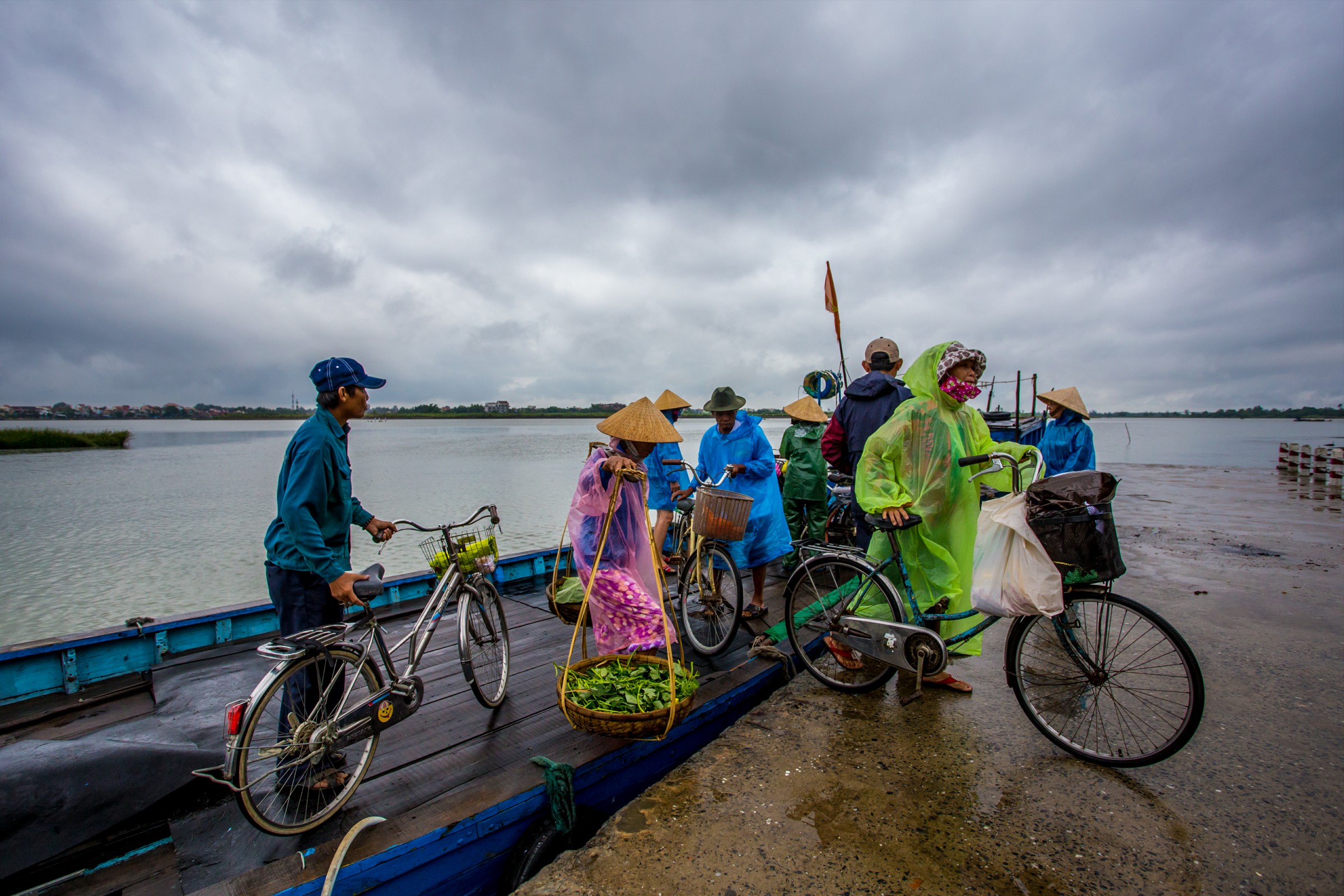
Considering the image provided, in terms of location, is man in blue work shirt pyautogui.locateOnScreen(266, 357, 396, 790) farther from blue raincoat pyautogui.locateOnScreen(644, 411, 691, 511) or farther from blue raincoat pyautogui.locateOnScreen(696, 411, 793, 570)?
blue raincoat pyautogui.locateOnScreen(644, 411, 691, 511)

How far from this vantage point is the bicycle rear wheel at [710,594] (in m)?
3.96

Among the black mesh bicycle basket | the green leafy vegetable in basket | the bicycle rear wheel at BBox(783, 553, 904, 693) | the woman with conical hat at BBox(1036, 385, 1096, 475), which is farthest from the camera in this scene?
the woman with conical hat at BBox(1036, 385, 1096, 475)

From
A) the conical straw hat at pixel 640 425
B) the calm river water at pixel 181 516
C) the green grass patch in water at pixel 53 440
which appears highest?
the green grass patch in water at pixel 53 440

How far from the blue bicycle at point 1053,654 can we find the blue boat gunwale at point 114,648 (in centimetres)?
381

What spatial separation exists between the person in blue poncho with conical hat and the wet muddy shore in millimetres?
1055

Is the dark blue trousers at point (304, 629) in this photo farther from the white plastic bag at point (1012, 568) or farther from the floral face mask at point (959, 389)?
the floral face mask at point (959, 389)

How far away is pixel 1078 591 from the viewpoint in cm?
253

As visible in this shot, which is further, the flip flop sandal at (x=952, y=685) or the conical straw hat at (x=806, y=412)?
the conical straw hat at (x=806, y=412)

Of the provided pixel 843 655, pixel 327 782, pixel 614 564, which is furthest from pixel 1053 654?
pixel 327 782

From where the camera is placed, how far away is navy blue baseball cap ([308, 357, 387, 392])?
8.20ft

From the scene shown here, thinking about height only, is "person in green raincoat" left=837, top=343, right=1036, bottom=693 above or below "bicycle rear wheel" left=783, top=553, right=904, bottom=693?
above

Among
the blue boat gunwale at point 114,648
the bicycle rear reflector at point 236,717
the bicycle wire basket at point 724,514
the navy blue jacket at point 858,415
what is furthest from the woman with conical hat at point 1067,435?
the blue boat gunwale at point 114,648

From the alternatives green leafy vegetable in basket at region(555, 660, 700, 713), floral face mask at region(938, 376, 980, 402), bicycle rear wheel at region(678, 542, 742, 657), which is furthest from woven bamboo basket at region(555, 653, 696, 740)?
floral face mask at region(938, 376, 980, 402)

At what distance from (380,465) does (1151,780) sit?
102 feet
